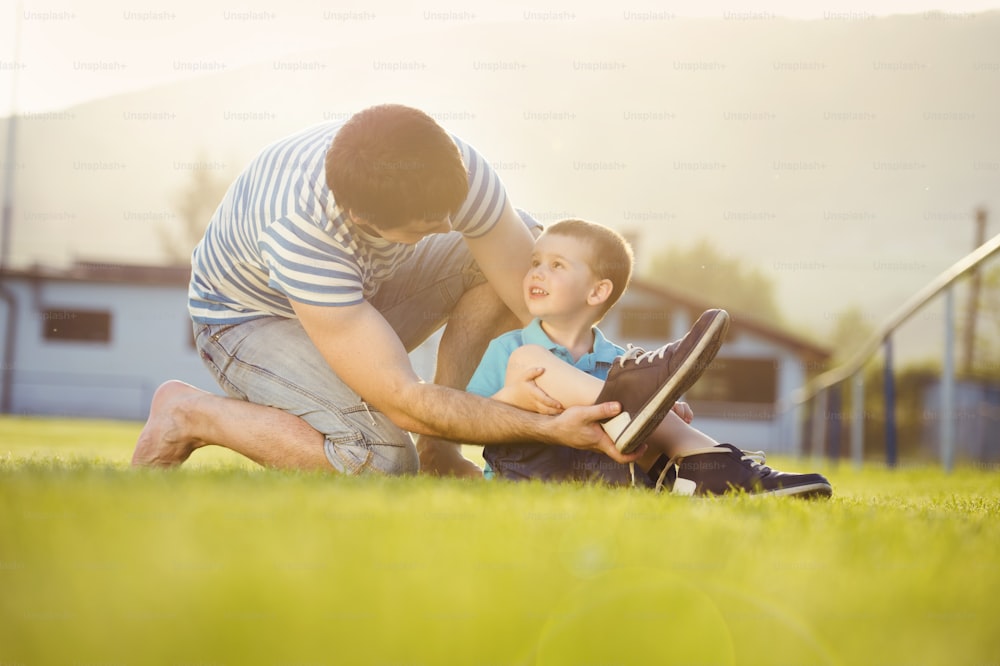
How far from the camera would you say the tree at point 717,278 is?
57.8m

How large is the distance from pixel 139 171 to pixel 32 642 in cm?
16783

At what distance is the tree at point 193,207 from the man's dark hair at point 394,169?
135 ft

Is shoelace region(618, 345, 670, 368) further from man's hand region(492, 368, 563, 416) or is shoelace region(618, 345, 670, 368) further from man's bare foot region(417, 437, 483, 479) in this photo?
man's bare foot region(417, 437, 483, 479)

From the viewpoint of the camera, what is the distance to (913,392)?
25.4 metres

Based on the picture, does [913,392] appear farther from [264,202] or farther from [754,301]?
[754,301]

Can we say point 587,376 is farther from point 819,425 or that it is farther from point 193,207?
point 193,207

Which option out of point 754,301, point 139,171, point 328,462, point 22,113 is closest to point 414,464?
point 328,462

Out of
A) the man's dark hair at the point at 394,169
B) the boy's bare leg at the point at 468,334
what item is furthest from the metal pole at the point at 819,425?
the man's dark hair at the point at 394,169

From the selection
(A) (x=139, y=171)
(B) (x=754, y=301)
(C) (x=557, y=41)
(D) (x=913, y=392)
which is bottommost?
(D) (x=913, y=392)

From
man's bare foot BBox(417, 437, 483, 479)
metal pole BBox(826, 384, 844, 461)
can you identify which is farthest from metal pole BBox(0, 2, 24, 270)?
man's bare foot BBox(417, 437, 483, 479)

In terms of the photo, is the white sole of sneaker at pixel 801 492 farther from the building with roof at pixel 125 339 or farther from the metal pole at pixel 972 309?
the building with roof at pixel 125 339

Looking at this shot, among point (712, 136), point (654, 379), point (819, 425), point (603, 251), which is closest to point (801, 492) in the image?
point (654, 379)

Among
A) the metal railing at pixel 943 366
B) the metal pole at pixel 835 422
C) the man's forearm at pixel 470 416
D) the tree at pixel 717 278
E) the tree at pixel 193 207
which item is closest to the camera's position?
the man's forearm at pixel 470 416

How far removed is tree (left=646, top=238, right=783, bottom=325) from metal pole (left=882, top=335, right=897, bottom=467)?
48.9 meters
